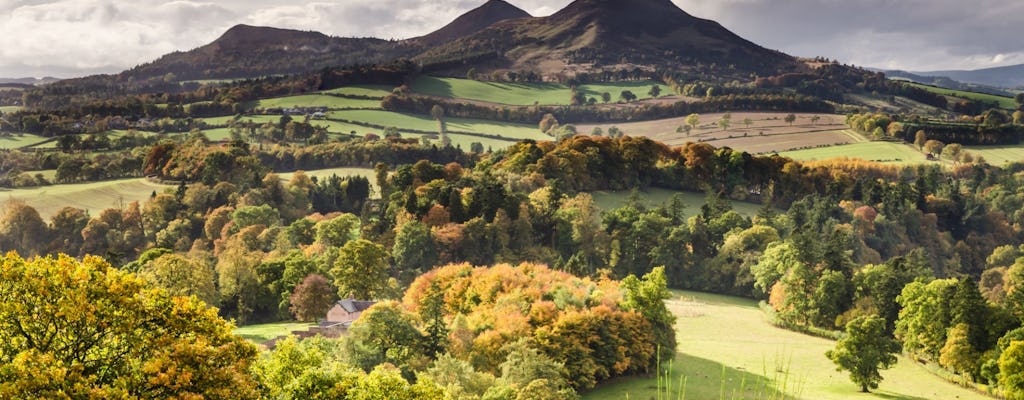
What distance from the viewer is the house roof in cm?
7388

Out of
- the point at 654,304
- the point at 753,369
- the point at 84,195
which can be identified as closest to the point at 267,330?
the point at 654,304

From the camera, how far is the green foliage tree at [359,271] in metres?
81.1

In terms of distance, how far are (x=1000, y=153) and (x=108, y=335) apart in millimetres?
209809

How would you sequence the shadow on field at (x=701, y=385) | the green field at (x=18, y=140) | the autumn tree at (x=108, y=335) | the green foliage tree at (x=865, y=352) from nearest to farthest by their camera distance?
the autumn tree at (x=108, y=335) < the shadow on field at (x=701, y=385) < the green foliage tree at (x=865, y=352) < the green field at (x=18, y=140)

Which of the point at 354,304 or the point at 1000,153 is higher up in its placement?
the point at 1000,153

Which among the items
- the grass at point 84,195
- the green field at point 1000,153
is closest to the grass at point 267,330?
the grass at point 84,195

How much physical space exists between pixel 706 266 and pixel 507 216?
87.7 feet

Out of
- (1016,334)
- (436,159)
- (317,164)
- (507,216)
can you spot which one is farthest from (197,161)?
(1016,334)

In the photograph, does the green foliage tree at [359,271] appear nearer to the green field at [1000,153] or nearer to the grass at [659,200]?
the grass at [659,200]

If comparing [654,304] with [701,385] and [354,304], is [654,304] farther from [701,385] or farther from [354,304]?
[354,304]

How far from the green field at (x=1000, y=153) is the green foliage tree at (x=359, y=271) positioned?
15648 cm

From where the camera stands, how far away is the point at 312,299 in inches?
3152

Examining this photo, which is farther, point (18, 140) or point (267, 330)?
point (18, 140)

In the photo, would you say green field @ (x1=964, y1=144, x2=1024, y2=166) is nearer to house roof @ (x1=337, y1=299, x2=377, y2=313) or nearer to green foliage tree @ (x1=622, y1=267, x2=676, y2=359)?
green foliage tree @ (x1=622, y1=267, x2=676, y2=359)
